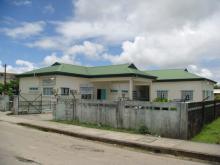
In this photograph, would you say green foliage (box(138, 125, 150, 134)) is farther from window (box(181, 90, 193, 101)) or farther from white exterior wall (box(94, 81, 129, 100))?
window (box(181, 90, 193, 101))

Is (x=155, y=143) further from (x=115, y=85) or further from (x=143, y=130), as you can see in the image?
(x=115, y=85)

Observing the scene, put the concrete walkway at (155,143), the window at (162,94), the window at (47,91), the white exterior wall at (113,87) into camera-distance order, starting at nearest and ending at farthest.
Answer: the concrete walkway at (155,143) → the window at (47,91) → the white exterior wall at (113,87) → the window at (162,94)

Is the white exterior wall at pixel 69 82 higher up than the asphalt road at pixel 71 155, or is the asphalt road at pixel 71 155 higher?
the white exterior wall at pixel 69 82

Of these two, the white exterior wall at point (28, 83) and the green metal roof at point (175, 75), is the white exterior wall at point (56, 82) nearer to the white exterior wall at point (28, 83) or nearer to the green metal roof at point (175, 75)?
the white exterior wall at point (28, 83)

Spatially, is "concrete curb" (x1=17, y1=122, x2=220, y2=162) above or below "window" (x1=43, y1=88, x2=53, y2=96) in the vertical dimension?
below

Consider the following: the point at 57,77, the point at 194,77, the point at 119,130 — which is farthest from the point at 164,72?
the point at 119,130

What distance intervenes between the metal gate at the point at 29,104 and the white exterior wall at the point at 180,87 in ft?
54.2

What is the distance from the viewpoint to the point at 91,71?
34.0 metres

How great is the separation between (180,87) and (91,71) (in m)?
11.1

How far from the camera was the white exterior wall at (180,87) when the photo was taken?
33.5 metres

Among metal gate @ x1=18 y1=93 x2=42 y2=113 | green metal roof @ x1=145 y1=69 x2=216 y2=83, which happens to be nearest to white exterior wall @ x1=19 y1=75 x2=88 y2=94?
metal gate @ x1=18 y1=93 x2=42 y2=113

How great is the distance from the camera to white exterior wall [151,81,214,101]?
33.5 m

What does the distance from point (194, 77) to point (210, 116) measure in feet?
60.9

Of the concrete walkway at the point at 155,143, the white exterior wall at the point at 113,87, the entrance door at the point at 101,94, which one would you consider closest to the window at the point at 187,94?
the white exterior wall at the point at 113,87
